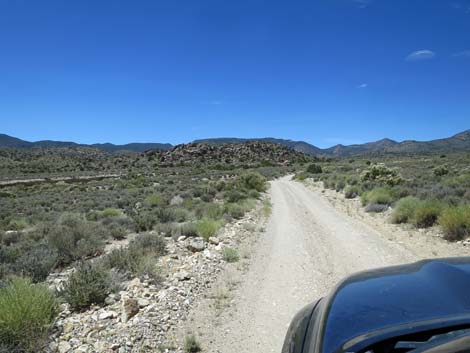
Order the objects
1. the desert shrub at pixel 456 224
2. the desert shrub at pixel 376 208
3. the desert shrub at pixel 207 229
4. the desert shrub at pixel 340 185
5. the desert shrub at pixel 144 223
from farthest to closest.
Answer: the desert shrub at pixel 340 185, the desert shrub at pixel 376 208, the desert shrub at pixel 144 223, the desert shrub at pixel 207 229, the desert shrub at pixel 456 224

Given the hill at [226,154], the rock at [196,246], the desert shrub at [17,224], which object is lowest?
the rock at [196,246]

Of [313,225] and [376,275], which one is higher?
[376,275]

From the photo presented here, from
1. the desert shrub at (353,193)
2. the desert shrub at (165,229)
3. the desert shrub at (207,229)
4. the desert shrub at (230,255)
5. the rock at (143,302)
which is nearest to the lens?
the rock at (143,302)

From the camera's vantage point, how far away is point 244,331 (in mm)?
5266

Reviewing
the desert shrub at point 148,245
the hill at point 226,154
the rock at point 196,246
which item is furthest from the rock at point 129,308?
the hill at point 226,154

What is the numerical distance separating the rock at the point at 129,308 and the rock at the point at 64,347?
0.87 meters

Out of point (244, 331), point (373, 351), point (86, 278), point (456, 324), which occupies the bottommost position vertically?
point (244, 331)

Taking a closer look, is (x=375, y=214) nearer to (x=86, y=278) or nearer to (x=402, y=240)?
(x=402, y=240)

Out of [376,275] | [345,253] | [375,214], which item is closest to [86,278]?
[376,275]

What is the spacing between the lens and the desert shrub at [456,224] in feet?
31.2

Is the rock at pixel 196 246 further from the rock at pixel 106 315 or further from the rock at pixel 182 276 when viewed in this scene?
the rock at pixel 106 315

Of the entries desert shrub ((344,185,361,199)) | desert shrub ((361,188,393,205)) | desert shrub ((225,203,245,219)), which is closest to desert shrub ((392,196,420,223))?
desert shrub ((361,188,393,205))

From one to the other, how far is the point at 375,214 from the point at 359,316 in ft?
45.1

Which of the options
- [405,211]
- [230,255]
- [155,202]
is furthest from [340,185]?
[230,255]
